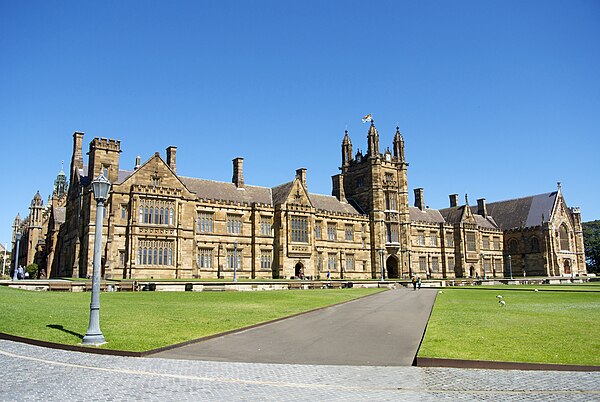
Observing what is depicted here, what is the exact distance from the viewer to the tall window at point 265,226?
55.4 m

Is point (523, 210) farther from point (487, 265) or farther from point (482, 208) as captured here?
point (487, 265)

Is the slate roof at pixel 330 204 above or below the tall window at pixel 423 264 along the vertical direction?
above

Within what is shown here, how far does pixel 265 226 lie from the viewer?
55.7 m

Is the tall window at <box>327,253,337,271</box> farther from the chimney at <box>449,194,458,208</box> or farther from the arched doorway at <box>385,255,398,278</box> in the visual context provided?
the chimney at <box>449,194,458,208</box>

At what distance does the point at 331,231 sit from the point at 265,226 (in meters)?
11.1

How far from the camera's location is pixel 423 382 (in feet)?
31.6

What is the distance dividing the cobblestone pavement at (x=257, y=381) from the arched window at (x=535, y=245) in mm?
77117

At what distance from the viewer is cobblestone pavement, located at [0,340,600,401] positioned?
27.9ft

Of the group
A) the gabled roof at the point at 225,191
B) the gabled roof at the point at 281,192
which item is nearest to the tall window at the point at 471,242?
the gabled roof at the point at 281,192

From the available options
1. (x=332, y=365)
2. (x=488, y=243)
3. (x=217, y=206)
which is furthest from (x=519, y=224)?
(x=332, y=365)

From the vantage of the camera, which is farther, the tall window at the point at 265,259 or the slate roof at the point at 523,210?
the slate roof at the point at 523,210

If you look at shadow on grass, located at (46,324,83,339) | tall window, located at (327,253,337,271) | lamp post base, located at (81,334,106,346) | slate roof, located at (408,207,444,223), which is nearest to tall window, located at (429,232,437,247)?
slate roof, located at (408,207,444,223)

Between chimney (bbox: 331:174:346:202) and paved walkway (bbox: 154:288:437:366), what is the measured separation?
161ft

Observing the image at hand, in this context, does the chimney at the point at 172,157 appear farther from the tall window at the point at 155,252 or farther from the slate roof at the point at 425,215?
the slate roof at the point at 425,215
